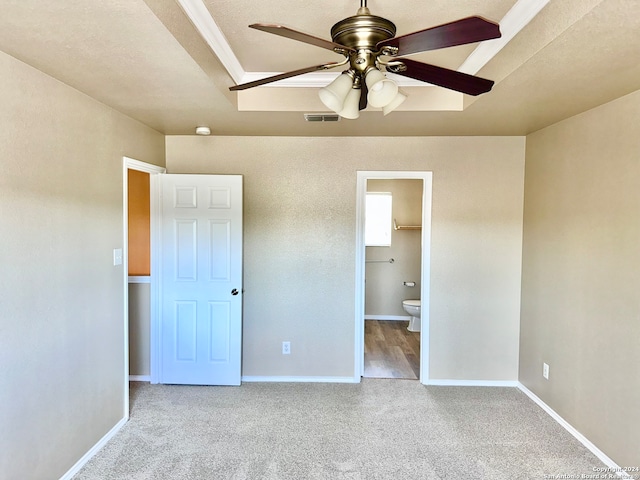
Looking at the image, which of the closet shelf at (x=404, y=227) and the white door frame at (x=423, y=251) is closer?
the white door frame at (x=423, y=251)

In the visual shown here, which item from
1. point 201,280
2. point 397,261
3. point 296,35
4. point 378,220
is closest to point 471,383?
point 397,261

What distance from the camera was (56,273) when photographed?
80.8 inches

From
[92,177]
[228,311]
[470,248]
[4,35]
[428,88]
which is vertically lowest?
[228,311]

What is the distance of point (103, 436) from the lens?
8.25 ft

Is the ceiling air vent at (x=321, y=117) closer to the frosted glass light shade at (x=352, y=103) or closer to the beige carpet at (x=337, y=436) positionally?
the frosted glass light shade at (x=352, y=103)

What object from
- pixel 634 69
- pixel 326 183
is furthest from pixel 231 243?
pixel 634 69

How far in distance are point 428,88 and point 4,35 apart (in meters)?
2.33

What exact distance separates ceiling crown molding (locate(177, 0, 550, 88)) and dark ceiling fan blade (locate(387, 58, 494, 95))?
613 mm

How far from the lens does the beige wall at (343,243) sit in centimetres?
337

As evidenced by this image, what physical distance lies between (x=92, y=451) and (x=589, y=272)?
3.50m

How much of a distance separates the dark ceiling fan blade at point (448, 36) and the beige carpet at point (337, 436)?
2.26 metres

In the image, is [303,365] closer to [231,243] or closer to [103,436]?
[231,243]

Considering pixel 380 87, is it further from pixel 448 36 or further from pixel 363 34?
pixel 448 36

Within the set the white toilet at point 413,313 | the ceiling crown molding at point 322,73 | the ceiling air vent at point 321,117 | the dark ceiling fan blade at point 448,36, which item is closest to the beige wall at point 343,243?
the ceiling air vent at point 321,117
